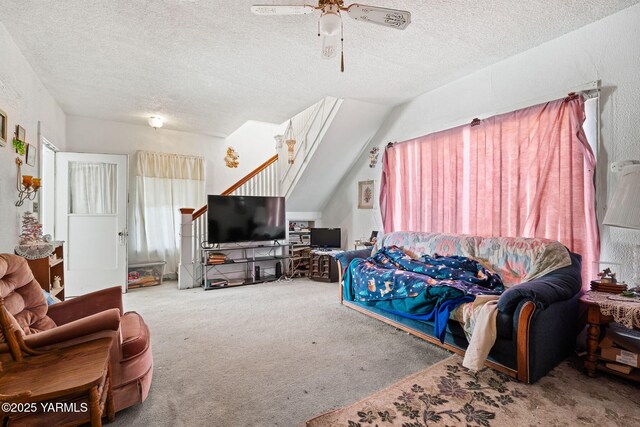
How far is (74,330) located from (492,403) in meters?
2.34

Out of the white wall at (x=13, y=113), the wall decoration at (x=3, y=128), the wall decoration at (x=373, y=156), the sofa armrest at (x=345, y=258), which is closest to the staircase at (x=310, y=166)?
the wall decoration at (x=373, y=156)

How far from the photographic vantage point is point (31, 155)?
9.86 feet

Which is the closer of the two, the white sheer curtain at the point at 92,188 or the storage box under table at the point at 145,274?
the white sheer curtain at the point at 92,188

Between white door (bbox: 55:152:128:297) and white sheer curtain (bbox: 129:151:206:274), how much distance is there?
537 millimetres

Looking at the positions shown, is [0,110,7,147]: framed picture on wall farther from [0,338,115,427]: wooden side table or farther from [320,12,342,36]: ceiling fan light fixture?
[320,12,342,36]: ceiling fan light fixture

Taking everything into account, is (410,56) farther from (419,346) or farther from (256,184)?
(256,184)

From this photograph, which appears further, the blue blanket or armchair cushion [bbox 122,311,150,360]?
the blue blanket

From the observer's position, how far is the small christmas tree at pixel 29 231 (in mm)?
2733

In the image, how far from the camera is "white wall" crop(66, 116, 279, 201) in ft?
15.5

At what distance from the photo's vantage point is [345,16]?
2.34 m

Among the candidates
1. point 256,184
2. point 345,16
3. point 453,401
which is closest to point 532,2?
point 345,16

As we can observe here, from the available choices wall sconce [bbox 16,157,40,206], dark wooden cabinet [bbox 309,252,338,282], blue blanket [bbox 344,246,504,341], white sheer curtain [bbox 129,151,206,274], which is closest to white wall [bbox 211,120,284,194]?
white sheer curtain [bbox 129,151,206,274]

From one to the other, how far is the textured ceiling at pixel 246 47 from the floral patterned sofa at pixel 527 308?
1.82 metres

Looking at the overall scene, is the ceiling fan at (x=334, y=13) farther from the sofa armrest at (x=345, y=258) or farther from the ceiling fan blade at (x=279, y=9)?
the sofa armrest at (x=345, y=258)
